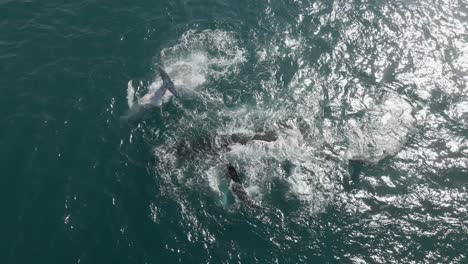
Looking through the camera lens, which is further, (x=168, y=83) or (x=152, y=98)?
(x=152, y=98)

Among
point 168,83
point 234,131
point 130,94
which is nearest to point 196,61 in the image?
point 168,83

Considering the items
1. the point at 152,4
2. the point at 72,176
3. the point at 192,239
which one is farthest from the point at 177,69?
the point at 192,239

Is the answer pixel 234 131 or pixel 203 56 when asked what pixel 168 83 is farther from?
pixel 234 131

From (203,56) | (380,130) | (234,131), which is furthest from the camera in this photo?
(203,56)

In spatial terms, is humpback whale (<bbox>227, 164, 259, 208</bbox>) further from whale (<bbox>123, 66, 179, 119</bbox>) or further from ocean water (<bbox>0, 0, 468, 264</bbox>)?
whale (<bbox>123, 66, 179, 119</bbox>)

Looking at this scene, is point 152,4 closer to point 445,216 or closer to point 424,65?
point 424,65

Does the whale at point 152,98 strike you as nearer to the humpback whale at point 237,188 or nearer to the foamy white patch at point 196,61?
the foamy white patch at point 196,61
